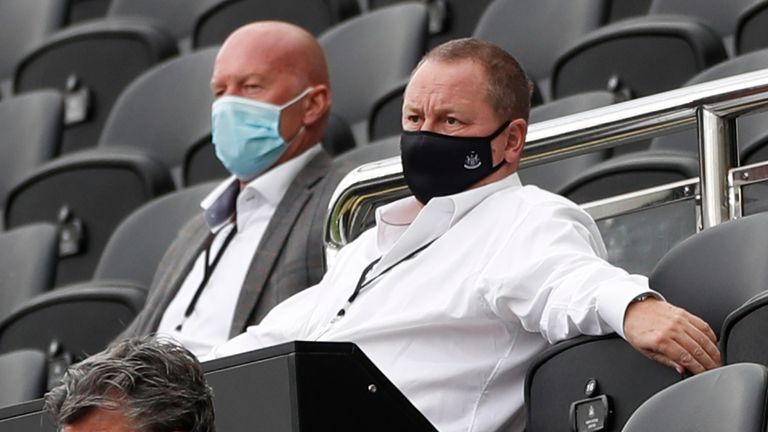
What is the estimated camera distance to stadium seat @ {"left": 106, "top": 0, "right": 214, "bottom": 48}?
21.4 feet

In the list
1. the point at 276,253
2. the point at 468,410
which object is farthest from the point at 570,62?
the point at 468,410

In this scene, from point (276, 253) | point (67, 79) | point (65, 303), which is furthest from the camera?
point (67, 79)

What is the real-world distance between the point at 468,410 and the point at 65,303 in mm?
1882

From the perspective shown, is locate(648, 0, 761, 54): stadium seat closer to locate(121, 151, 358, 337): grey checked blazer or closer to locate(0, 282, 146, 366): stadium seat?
locate(121, 151, 358, 337): grey checked blazer

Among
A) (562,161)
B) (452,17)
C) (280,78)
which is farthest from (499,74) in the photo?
(452,17)

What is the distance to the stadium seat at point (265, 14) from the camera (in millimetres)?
5812

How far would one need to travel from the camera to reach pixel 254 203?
4062 mm

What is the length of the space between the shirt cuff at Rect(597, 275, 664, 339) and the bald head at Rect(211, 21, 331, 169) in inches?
62.8

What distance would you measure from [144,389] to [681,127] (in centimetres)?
139

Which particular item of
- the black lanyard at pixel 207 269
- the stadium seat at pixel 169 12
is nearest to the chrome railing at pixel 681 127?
the black lanyard at pixel 207 269

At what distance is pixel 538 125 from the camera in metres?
3.30

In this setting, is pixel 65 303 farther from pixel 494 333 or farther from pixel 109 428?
pixel 109 428

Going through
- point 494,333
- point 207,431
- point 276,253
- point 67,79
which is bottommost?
point 67,79

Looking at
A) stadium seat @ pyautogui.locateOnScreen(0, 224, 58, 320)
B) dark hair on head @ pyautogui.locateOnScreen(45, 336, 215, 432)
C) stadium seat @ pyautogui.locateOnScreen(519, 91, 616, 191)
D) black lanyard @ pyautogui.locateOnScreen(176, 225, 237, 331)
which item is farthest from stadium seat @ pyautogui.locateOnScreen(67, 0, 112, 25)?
dark hair on head @ pyautogui.locateOnScreen(45, 336, 215, 432)
